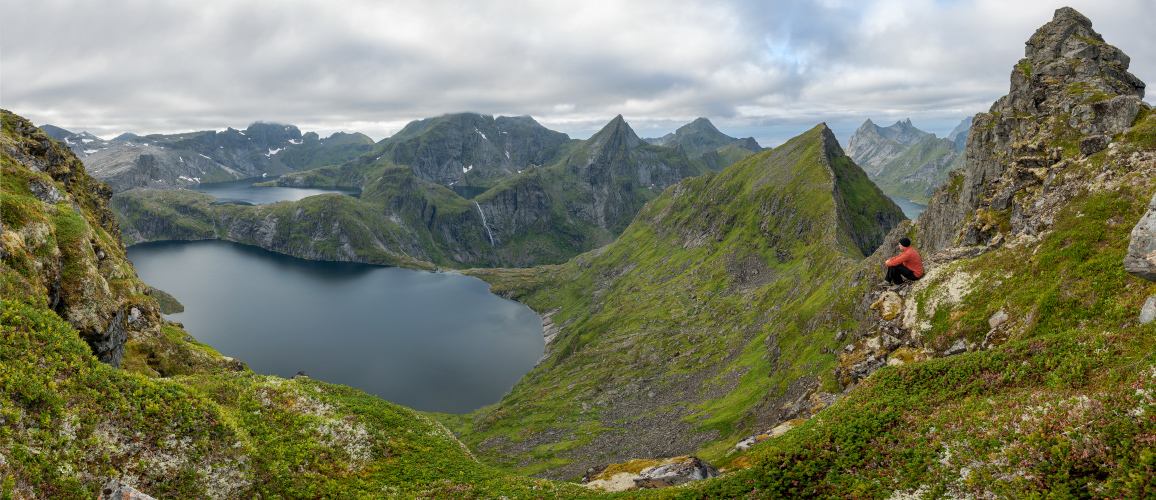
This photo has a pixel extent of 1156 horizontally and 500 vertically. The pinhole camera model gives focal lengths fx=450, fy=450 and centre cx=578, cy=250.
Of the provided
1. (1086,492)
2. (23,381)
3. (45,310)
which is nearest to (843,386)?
(1086,492)

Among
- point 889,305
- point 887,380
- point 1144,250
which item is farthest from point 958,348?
point 1144,250

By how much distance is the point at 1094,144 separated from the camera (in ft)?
123

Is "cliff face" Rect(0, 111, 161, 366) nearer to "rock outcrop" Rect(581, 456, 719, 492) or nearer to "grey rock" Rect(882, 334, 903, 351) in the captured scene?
"rock outcrop" Rect(581, 456, 719, 492)

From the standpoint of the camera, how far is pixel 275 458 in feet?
86.2

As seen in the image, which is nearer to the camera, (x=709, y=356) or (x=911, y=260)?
(x=911, y=260)

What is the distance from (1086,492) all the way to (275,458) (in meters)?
35.6

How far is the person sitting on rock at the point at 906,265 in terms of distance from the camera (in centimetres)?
3425

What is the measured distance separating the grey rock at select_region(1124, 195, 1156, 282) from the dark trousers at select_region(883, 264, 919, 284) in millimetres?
13869

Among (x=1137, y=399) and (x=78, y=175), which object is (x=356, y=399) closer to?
(x=1137, y=399)

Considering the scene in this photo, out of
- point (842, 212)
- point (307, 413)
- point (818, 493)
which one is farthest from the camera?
point (842, 212)

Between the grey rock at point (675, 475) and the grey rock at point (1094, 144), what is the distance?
4138cm

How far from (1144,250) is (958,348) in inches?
474

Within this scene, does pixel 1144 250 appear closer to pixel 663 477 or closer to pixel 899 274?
pixel 899 274

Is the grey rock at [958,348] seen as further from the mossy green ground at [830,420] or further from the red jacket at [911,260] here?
Answer: the red jacket at [911,260]
